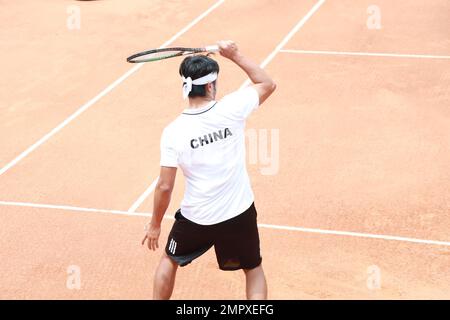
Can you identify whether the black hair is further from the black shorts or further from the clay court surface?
the clay court surface

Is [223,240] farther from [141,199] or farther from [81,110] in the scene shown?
[81,110]

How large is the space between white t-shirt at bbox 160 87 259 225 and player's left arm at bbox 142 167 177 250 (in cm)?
7

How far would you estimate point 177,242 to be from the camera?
19.1 feet

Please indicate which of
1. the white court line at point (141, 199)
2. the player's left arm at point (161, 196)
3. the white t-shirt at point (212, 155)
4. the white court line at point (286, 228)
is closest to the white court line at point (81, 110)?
the white court line at point (286, 228)

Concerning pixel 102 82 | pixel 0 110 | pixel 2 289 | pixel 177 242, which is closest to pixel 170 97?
pixel 102 82

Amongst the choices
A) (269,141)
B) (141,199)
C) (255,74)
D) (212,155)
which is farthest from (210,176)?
(269,141)

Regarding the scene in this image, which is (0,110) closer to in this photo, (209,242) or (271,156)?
(271,156)

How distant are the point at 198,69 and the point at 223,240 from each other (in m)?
1.22

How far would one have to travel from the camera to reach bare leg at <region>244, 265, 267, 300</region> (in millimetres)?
5793

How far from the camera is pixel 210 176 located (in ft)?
18.4

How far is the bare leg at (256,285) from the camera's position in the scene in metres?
5.79

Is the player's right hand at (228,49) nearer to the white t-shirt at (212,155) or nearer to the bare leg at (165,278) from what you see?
the white t-shirt at (212,155)

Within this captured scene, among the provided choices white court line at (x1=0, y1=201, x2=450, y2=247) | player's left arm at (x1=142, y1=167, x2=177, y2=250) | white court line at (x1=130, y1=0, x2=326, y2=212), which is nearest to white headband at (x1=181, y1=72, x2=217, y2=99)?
player's left arm at (x1=142, y1=167, x2=177, y2=250)

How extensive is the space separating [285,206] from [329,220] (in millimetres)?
583
